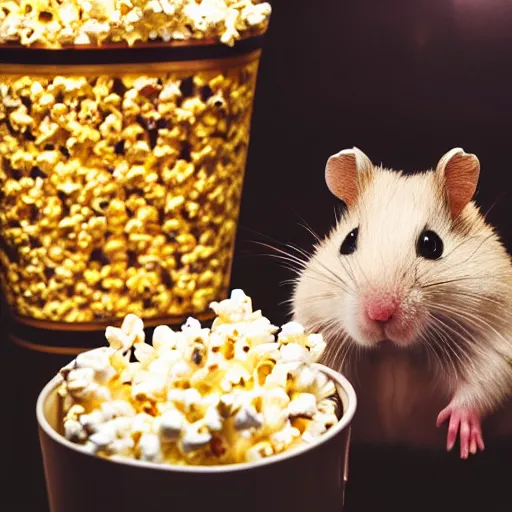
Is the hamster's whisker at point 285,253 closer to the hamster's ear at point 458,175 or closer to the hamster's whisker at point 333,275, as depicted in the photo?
the hamster's whisker at point 333,275

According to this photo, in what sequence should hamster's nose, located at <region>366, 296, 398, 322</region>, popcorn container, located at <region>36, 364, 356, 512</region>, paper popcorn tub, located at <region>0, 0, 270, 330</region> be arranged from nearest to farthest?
1. popcorn container, located at <region>36, 364, 356, 512</region>
2. hamster's nose, located at <region>366, 296, 398, 322</region>
3. paper popcorn tub, located at <region>0, 0, 270, 330</region>

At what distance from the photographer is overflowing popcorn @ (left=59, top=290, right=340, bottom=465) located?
26.9 inches

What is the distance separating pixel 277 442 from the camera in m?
0.70

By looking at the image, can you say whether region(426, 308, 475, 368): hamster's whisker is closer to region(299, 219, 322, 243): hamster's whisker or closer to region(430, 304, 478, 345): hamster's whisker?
region(430, 304, 478, 345): hamster's whisker

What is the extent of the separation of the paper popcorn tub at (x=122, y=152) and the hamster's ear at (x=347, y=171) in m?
0.15

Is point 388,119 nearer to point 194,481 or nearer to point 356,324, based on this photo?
point 356,324

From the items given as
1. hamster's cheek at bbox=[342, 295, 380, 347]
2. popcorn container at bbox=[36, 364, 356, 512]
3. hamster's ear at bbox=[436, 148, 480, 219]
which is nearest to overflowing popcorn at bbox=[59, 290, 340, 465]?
popcorn container at bbox=[36, 364, 356, 512]

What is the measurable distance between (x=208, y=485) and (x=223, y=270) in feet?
1.60

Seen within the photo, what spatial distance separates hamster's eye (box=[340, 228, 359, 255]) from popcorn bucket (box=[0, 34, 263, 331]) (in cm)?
19

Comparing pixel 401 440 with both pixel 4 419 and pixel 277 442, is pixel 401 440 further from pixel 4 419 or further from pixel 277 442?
pixel 4 419

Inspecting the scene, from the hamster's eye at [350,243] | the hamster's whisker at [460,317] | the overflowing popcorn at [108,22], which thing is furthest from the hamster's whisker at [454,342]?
the overflowing popcorn at [108,22]

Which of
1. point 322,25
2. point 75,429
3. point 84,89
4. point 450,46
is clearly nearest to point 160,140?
point 84,89

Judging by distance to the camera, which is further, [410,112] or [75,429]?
[410,112]

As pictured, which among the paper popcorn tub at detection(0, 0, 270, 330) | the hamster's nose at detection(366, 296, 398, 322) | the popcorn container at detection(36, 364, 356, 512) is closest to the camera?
the popcorn container at detection(36, 364, 356, 512)
